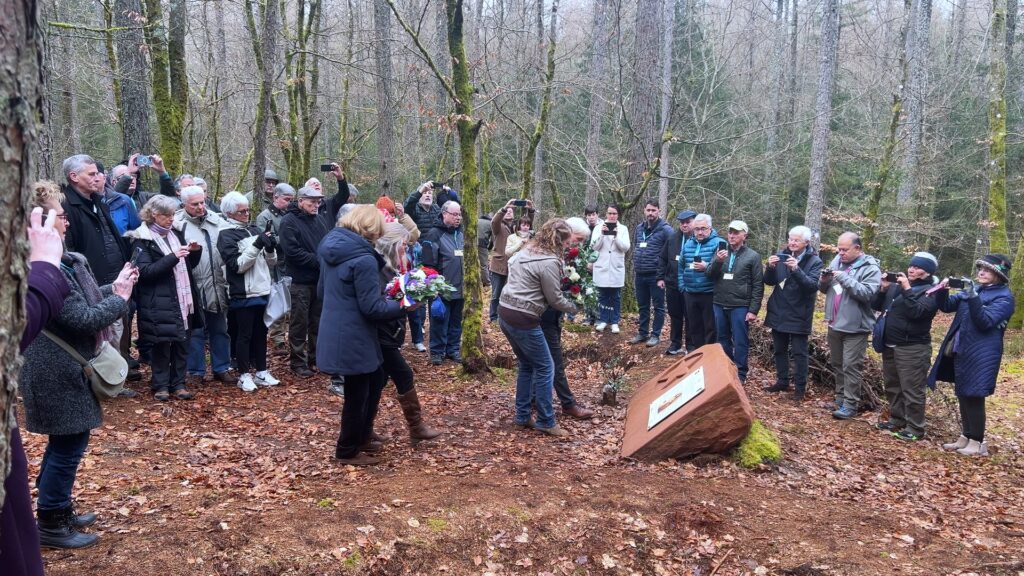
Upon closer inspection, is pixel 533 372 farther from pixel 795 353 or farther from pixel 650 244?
pixel 650 244

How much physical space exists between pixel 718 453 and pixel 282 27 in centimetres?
1179

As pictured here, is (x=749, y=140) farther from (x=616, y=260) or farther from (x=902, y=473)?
(x=902, y=473)

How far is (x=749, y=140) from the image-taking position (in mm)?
20453

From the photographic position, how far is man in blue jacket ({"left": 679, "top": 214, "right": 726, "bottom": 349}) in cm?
864

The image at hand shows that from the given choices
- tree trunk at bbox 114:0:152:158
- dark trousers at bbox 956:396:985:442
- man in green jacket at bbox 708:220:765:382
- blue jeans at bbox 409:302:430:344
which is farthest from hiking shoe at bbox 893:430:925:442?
tree trunk at bbox 114:0:152:158

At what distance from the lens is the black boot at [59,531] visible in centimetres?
361

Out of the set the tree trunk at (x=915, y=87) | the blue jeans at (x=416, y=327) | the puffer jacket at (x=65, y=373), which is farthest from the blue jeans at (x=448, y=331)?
the tree trunk at (x=915, y=87)

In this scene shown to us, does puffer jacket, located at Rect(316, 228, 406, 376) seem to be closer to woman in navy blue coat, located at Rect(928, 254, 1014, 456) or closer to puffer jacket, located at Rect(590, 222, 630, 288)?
woman in navy blue coat, located at Rect(928, 254, 1014, 456)

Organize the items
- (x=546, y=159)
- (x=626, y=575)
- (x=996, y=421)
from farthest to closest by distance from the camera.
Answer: (x=546, y=159) → (x=996, y=421) → (x=626, y=575)

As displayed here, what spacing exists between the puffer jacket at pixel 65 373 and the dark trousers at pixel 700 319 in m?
7.04

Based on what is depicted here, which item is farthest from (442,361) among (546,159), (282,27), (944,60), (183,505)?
(944,60)

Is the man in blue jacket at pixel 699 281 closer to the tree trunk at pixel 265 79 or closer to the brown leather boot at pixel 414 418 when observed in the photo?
the brown leather boot at pixel 414 418

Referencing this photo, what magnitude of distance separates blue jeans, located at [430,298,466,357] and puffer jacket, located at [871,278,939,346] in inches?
198

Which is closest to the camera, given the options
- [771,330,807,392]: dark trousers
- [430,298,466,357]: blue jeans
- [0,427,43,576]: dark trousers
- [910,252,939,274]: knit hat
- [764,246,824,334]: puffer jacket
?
[0,427,43,576]: dark trousers
